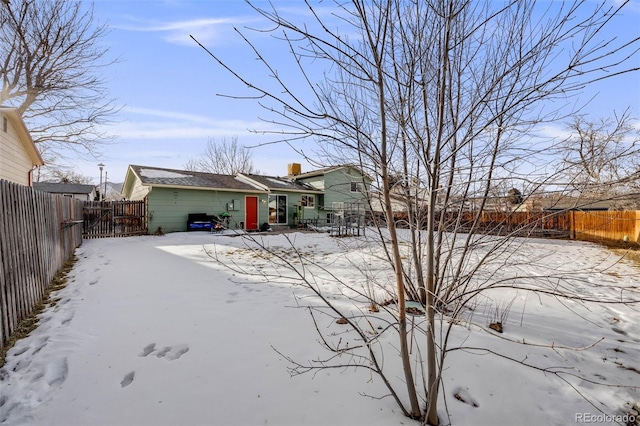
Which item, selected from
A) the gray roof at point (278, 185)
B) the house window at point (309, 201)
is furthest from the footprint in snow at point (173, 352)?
the house window at point (309, 201)

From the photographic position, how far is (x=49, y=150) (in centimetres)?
1394

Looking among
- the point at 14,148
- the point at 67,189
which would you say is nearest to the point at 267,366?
the point at 14,148

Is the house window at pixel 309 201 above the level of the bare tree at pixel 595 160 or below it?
above

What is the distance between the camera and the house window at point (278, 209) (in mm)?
16797

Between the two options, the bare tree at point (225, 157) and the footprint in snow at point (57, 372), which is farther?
the bare tree at point (225, 157)

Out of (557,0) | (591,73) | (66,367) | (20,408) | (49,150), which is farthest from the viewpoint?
(49,150)

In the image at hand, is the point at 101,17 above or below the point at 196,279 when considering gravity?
above

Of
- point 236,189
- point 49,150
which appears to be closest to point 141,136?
point 236,189

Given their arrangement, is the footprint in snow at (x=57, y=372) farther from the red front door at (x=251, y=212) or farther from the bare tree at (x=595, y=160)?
the red front door at (x=251, y=212)

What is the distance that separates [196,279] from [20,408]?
10.3ft

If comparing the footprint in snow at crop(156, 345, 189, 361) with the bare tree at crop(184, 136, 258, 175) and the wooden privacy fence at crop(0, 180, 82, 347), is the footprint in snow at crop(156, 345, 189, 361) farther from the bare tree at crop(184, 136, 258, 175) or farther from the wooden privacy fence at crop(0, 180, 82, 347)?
the bare tree at crop(184, 136, 258, 175)

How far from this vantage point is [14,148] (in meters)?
7.59

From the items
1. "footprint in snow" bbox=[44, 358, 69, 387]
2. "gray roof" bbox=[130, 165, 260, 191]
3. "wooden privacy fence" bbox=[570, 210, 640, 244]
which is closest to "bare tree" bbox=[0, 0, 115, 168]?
"gray roof" bbox=[130, 165, 260, 191]

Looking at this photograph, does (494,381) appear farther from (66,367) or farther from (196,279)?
(196,279)
